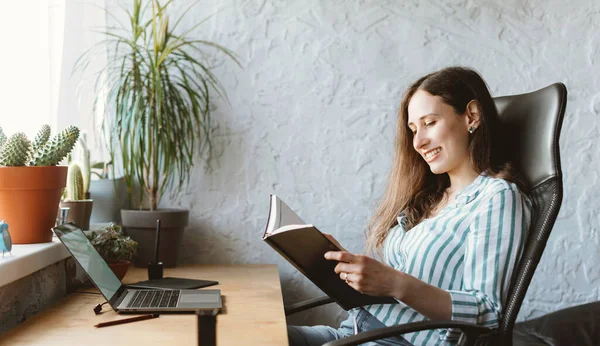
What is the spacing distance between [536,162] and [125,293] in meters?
1.18

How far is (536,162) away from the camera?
1.76 m

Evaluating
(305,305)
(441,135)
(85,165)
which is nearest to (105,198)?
(85,165)

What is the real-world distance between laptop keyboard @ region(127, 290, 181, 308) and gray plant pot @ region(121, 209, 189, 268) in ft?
1.67

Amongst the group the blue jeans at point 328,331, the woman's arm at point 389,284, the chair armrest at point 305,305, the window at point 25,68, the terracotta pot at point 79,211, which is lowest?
the blue jeans at point 328,331

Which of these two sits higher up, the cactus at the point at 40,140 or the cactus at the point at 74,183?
the cactus at the point at 40,140

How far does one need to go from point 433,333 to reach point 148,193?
1277mm

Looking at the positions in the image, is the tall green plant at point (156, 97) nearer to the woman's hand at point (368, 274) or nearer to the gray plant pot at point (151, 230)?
the gray plant pot at point (151, 230)

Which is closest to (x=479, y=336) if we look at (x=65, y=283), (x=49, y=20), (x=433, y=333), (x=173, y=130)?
(x=433, y=333)

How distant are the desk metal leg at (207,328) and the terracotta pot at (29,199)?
0.56 m

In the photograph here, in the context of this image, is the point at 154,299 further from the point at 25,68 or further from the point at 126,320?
the point at 25,68

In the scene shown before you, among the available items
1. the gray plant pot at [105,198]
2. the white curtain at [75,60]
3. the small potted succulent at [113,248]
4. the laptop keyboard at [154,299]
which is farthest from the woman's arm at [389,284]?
the white curtain at [75,60]

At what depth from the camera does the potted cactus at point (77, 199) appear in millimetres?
2264

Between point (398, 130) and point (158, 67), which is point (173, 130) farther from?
point (398, 130)

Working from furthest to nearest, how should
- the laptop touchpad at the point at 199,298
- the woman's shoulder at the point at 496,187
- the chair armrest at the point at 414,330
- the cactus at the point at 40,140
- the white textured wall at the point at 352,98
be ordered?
the white textured wall at the point at 352,98 → the cactus at the point at 40,140 → the laptop touchpad at the point at 199,298 → the woman's shoulder at the point at 496,187 → the chair armrest at the point at 414,330
